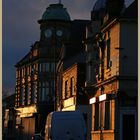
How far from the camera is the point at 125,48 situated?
3391cm

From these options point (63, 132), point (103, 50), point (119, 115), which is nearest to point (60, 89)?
point (103, 50)

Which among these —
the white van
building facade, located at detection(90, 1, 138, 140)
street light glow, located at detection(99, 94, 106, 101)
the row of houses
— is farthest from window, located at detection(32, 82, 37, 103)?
the white van

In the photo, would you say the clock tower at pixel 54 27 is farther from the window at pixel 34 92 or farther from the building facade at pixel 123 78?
the building facade at pixel 123 78

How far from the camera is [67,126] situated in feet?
88.4

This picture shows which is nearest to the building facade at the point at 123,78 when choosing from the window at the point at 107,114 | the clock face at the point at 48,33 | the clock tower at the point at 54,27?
the window at the point at 107,114

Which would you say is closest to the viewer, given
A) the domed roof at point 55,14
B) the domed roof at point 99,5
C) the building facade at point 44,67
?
the domed roof at point 99,5

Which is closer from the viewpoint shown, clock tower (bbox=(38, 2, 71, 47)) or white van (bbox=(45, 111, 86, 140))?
white van (bbox=(45, 111, 86, 140))

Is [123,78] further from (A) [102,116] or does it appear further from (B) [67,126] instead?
(B) [67,126]

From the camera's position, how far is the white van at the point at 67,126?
26719 mm

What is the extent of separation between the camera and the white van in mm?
26719

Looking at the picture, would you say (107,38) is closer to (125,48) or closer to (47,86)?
(125,48)

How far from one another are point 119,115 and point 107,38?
5.73 meters

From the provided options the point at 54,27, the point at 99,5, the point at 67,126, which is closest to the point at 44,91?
the point at 54,27

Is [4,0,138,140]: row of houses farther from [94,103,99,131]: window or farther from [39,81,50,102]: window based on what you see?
[39,81,50,102]: window
